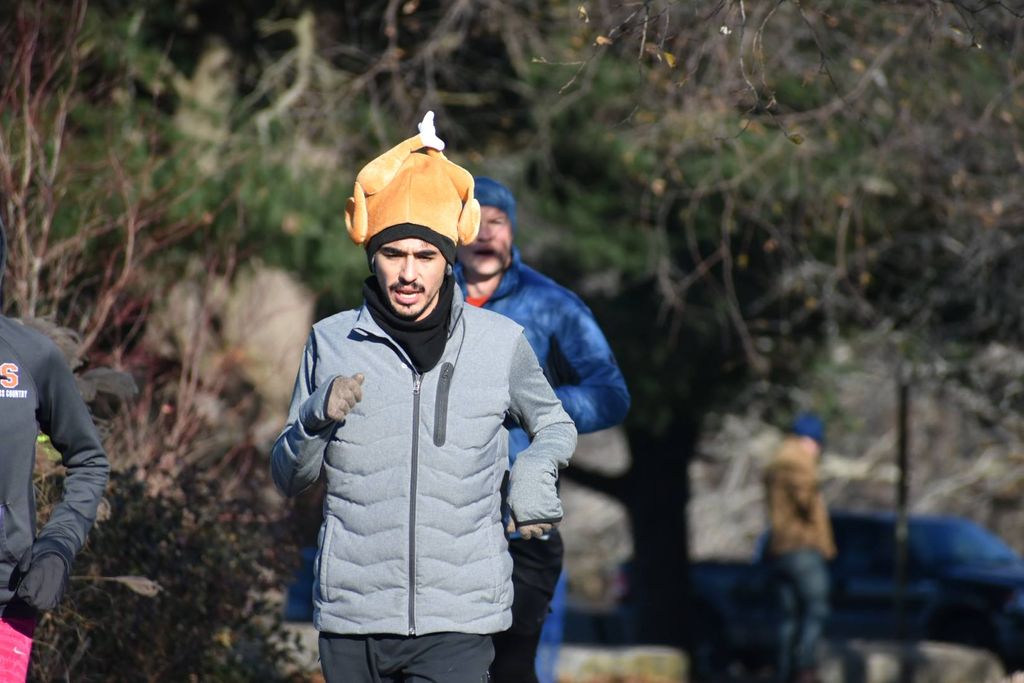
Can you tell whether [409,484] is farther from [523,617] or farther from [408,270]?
[523,617]

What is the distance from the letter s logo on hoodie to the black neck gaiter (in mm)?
802

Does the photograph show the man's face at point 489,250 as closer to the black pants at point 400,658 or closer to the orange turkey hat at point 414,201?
the orange turkey hat at point 414,201

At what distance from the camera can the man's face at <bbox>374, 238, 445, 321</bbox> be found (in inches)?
144

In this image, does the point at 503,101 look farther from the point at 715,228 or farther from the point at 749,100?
the point at 749,100

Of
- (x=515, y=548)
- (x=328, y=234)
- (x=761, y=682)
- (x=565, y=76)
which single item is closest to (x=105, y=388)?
(x=515, y=548)

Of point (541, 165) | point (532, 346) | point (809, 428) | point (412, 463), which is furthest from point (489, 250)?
point (541, 165)

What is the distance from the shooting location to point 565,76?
1071cm

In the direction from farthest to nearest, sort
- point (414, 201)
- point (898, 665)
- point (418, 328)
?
1. point (898, 665)
2. point (414, 201)
3. point (418, 328)

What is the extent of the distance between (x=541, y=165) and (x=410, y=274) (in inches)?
337

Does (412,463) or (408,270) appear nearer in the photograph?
(412,463)

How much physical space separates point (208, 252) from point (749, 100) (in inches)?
118

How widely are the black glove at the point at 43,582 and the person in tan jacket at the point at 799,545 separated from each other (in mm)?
7595

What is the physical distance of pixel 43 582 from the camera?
3.35 metres

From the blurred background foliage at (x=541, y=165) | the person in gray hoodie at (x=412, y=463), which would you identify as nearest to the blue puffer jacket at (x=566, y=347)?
the person in gray hoodie at (x=412, y=463)
